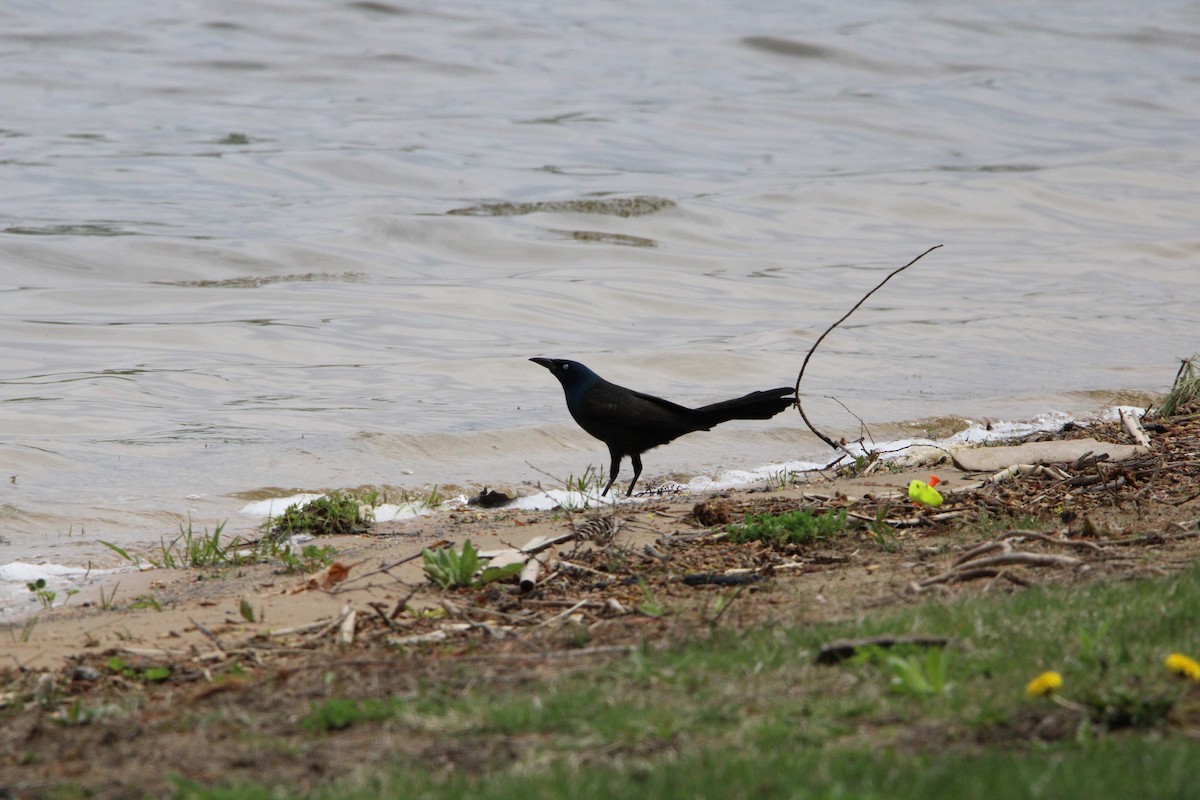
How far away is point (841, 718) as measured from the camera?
3402mm

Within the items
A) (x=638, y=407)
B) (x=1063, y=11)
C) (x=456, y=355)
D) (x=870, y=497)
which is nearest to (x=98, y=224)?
(x=456, y=355)

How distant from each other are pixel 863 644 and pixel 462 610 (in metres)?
1.53

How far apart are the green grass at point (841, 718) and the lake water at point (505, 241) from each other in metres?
3.83

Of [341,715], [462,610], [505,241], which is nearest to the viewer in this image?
[341,715]

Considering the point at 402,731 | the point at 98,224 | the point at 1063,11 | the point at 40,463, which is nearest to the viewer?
the point at 402,731

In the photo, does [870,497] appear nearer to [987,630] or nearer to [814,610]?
[814,610]

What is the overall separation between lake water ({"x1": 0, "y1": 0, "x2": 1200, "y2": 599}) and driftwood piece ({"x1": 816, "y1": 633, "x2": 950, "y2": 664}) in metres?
4.13

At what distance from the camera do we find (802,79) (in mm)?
32250

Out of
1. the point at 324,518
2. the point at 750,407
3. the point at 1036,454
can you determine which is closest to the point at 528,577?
the point at 324,518

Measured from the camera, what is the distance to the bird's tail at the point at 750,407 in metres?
7.07

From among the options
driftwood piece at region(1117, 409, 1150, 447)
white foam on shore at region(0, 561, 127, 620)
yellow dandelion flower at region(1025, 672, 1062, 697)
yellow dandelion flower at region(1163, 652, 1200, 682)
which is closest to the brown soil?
white foam on shore at region(0, 561, 127, 620)

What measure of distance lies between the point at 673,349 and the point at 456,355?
83.0 inches

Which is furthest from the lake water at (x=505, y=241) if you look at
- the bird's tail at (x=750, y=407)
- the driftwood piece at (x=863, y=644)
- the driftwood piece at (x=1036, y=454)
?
the driftwood piece at (x=863, y=644)

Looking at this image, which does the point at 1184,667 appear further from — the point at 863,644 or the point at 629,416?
the point at 629,416
